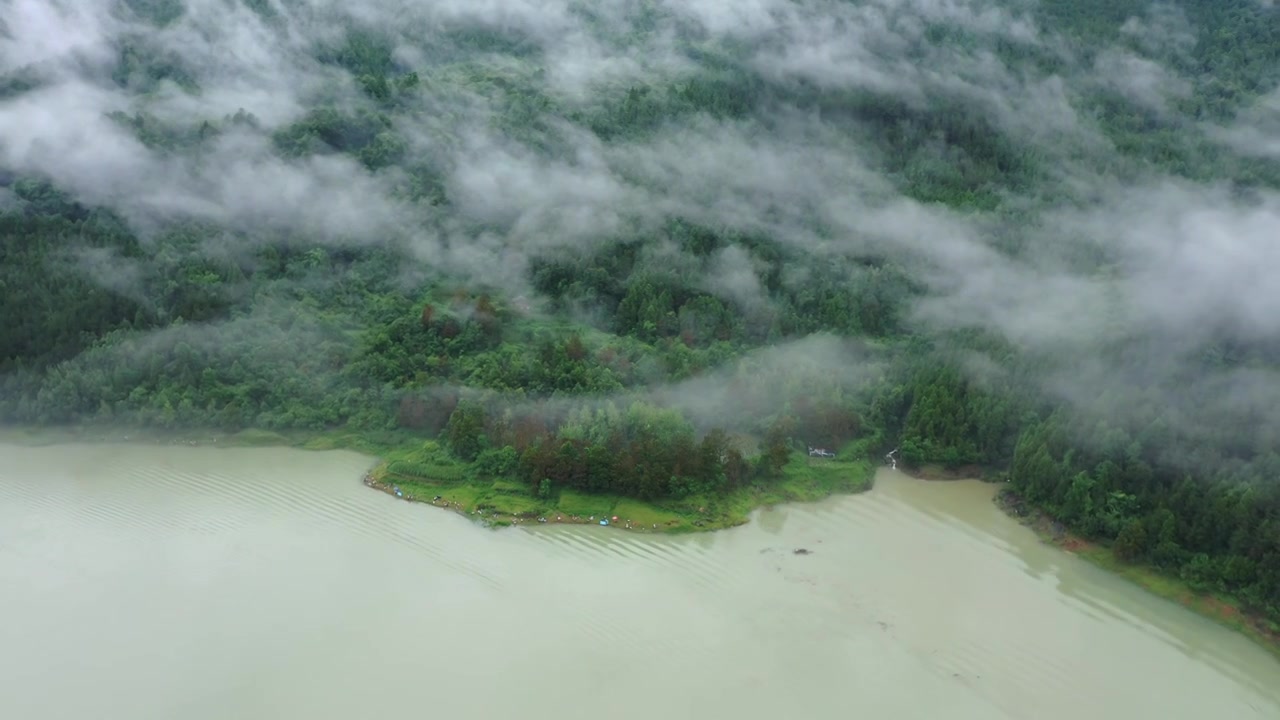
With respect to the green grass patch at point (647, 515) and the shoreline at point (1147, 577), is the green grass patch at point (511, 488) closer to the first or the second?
the green grass patch at point (647, 515)

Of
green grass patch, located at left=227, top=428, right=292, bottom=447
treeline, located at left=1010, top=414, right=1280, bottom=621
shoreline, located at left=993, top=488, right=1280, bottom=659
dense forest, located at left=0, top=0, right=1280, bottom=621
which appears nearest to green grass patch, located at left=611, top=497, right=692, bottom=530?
dense forest, located at left=0, top=0, right=1280, bottom=621

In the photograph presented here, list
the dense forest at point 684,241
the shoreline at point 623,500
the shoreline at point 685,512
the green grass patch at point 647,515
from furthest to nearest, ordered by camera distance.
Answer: the dense forest at point 684,241
the shoreline at point 623,500
the green grass patch at point 647,515
the shoreline at point 685,512

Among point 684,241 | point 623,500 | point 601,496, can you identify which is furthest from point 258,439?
point 684,241

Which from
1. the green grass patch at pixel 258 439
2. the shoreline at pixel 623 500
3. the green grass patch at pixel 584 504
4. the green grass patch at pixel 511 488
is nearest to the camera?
the shoreline at pixel 623 500

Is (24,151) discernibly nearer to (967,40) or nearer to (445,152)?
(445,152)

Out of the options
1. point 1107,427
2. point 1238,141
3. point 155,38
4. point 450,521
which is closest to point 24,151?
point 155,38

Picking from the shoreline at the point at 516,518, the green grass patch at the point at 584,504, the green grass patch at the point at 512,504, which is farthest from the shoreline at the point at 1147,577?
the green grass patch at the point at 512,504
